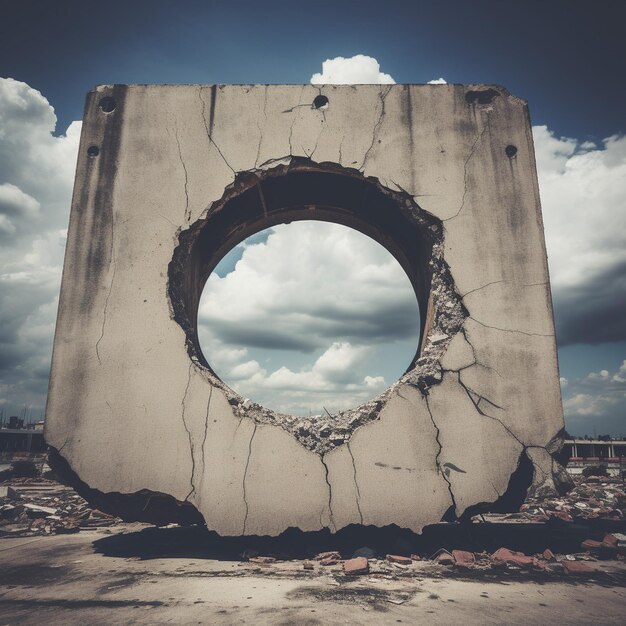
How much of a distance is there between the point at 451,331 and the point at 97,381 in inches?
108

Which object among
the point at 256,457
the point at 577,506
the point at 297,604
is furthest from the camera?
the point at 577,506

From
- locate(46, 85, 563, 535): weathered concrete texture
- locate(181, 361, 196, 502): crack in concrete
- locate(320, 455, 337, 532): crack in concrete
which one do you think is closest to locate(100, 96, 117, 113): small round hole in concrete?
locate(46, 85, 563, 535): weathered concrete texture

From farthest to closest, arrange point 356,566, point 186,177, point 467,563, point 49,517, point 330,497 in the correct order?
point 49,517
point 186,177
point 330,497
point 467,563
point 356,566

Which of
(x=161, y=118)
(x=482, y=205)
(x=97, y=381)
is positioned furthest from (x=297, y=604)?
(x=161, y=118)

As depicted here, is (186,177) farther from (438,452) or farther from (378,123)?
(438,452)

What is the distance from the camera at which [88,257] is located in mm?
3287

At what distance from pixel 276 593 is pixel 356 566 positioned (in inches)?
23.8

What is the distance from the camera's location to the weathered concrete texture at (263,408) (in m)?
2.88

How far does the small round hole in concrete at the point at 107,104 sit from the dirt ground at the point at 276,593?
354 cm

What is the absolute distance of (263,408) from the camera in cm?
318

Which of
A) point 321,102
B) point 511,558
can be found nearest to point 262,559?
point 511,558

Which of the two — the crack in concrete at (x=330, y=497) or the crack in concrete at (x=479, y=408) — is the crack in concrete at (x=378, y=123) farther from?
the crack in concrete at (x=330, y=497)

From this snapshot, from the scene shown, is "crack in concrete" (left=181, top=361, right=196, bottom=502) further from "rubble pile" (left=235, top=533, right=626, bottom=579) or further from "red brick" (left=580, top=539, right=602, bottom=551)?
"red brick" (left=580, top=539, right=602, bottom=551)

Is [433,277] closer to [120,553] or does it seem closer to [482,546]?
[482,546]
